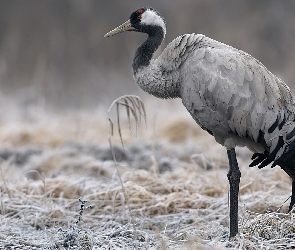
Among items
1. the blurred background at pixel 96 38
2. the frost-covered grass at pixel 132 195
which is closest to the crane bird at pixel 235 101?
the frost-covered grass at pixel 132 195

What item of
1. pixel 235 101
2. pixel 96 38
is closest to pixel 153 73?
pixel 235 101

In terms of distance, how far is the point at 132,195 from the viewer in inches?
213

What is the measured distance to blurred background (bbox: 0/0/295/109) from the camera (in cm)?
1291

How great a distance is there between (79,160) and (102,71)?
25.1 ft

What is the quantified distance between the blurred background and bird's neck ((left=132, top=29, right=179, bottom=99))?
6.84 m

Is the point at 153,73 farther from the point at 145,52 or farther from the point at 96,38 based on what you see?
the point at 96,38

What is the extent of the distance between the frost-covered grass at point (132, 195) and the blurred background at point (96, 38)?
3.71m

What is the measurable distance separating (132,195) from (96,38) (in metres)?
11.0

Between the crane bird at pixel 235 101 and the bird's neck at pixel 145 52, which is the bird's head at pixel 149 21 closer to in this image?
the bird's neck at pixel 145 52

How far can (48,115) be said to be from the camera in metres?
10.5

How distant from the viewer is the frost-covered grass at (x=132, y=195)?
402cm

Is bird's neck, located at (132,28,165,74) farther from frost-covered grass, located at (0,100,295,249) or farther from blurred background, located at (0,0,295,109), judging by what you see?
blurred background, located at (0,0,295,109)

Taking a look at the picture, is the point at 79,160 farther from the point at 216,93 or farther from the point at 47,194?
the point at 216,93

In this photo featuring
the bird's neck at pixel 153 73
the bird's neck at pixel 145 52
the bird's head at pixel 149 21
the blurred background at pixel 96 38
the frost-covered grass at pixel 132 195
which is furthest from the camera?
the blurred background at pixel 96 38
